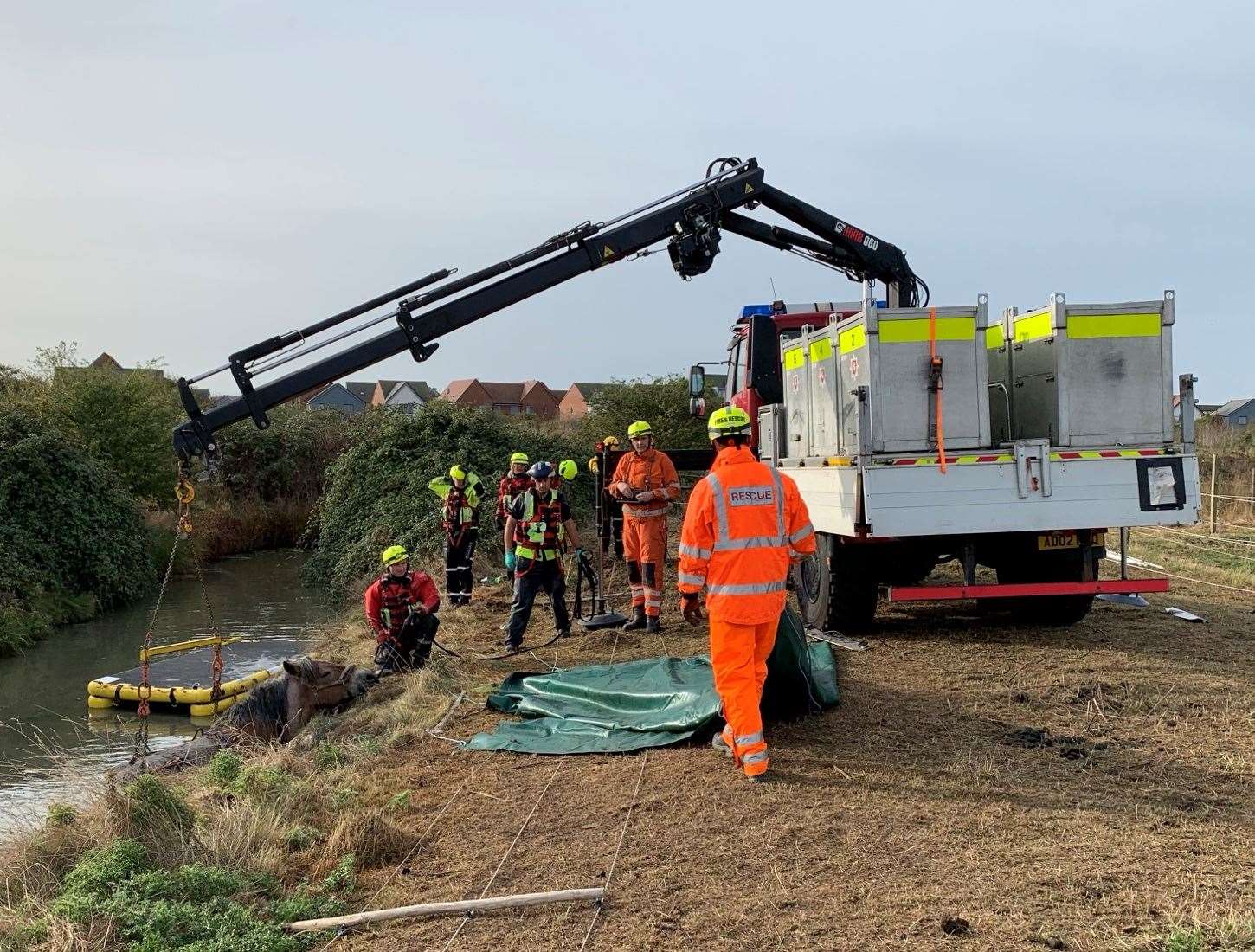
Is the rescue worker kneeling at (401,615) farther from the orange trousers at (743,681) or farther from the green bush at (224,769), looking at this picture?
the orange trousers at (743,681)

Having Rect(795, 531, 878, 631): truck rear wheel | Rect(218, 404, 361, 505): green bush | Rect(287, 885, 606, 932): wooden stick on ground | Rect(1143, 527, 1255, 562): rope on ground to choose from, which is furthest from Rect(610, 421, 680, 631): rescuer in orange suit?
Rect(218, 404, 361, 505): green bush

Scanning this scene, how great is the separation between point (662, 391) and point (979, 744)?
2133 cm

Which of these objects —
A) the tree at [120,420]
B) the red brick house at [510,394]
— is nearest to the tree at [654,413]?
the tree at [120,420]

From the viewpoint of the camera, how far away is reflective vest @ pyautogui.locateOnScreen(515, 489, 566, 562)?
939 centimetres

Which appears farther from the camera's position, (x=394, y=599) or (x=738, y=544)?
(x=394, y=599)

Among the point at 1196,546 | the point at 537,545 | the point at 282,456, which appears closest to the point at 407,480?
the point at 282,456

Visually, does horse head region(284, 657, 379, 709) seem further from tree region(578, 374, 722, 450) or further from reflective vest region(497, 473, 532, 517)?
tree region(578, 374, 722, 450)

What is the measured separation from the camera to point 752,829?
15.4ft

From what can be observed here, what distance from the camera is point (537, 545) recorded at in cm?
944

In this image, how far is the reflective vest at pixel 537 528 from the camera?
9.39 meters

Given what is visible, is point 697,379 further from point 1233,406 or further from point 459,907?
point 1233,406

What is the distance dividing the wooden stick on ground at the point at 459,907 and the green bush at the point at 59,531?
14.6 metres

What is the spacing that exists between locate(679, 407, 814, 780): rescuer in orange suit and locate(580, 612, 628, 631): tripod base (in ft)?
14.7

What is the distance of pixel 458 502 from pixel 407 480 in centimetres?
841
